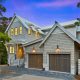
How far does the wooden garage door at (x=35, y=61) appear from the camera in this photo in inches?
998

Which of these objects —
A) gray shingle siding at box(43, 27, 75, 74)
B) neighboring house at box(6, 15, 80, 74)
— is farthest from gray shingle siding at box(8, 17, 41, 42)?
gray shingle siding at box(43, 27, 75, 74)

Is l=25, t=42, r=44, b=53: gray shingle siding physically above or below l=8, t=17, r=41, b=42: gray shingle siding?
below

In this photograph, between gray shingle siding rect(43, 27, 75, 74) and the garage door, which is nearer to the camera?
gray shingle siding rect(43, 27, 75, 74)

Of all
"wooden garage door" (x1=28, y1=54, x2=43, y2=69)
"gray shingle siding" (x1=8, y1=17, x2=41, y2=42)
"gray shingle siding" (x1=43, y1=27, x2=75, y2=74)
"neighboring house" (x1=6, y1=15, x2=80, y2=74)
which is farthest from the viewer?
"gray shingle siding" (x1=8, y1=17, x2=41, y2=42)

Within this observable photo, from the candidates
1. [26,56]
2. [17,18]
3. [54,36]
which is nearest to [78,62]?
[54,36]

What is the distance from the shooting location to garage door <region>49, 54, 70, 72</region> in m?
22.2

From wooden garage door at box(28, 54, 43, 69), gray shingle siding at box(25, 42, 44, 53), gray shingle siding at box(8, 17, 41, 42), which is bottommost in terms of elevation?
wooden garage door at box(28, 54, 43, 69)

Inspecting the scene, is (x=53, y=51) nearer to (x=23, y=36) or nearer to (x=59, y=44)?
(x=59, y=44)

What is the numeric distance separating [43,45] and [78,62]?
17.9ft

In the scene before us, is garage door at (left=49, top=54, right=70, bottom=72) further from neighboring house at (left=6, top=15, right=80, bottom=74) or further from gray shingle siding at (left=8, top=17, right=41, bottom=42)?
gray shingle siding at (left=8, top=17, right=41, bottom=42)

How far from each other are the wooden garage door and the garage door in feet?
6.37

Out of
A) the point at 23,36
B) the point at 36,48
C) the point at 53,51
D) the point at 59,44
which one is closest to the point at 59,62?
the point at 53,51

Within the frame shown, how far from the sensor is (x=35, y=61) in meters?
26.1

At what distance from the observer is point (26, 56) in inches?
1059
